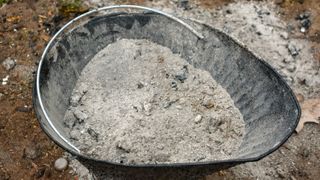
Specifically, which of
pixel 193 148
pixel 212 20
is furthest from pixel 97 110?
pixel 212 20

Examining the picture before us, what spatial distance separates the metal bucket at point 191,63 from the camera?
7.46 feet

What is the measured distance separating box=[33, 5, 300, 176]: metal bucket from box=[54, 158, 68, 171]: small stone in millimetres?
653

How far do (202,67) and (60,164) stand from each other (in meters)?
1.36

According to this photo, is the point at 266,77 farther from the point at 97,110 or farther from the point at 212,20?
the point at 212,20

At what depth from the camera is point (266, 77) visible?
264 centimetres

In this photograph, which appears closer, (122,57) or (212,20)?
(122,57)

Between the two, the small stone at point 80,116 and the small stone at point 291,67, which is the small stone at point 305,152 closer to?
the small stone at point 291,67

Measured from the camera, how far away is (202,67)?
3.08 meters

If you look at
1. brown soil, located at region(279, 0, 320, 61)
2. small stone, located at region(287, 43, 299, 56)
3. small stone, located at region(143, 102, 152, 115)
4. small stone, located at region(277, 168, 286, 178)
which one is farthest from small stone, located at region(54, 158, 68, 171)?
brown soil, located at region(279, 0, 320, 61)

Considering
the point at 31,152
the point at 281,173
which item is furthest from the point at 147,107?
the point at 281,173

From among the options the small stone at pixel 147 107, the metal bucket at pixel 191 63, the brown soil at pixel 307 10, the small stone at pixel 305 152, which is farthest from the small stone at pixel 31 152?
the brown soil at pixel 307 10

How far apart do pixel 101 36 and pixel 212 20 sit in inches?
57.4

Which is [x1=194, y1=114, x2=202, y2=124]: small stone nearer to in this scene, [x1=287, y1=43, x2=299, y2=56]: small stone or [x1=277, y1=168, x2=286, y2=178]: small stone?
[x1=277, y1=168, x2=286, y2=178]: small stone

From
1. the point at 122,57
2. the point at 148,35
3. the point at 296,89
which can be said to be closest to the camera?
the point at 122,57
